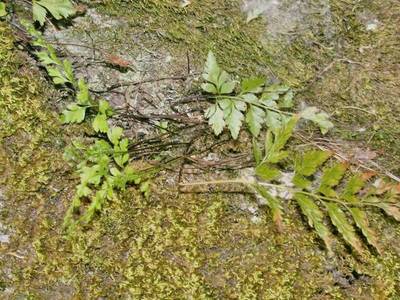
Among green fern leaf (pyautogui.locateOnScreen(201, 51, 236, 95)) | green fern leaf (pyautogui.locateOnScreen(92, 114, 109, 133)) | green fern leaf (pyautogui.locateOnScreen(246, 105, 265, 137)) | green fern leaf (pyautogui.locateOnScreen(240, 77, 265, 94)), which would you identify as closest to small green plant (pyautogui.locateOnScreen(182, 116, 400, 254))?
green fern leaf (pyautogui.locateOnScreen(246, 105, 265, 137))

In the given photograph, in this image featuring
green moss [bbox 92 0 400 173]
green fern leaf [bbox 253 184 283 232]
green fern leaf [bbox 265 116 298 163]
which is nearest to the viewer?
green fern leaf [bbox 253 184 283 232]

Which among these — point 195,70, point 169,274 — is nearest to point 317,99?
point 195,70

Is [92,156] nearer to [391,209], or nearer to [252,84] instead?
[252,84]

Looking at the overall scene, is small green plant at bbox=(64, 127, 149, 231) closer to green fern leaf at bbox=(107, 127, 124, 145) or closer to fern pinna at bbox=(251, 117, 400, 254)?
green fern leaf at bbox=(107, 127, 124, 145)

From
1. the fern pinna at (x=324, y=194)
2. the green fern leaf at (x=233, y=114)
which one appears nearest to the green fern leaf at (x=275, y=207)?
the fern pinna at (x=324, y=194)

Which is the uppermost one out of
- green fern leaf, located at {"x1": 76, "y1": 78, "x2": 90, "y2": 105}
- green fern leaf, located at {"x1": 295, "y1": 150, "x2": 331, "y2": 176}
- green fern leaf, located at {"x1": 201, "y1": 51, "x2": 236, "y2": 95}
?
green fern leaf, located at {"x1": 201, "y1": 51, "x2": 236, "y2": 95}

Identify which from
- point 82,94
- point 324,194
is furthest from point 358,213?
point 82,94

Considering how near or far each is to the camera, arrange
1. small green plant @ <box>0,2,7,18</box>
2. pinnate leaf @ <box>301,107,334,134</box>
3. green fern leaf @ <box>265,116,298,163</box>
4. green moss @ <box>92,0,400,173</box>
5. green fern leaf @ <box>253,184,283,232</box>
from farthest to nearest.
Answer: green moss @ <box>92,0,400,173</box>, pinnate leaf @ <box>301,107,334,134</box>, small green plant @ <box>0,2,7,18</box>, green fern leaf @ <box>265,116,298,163</box>, green fern leaf @ <box>253,184,283,232</box>

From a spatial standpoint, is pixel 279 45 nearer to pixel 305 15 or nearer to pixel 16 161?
pixel 305 15
